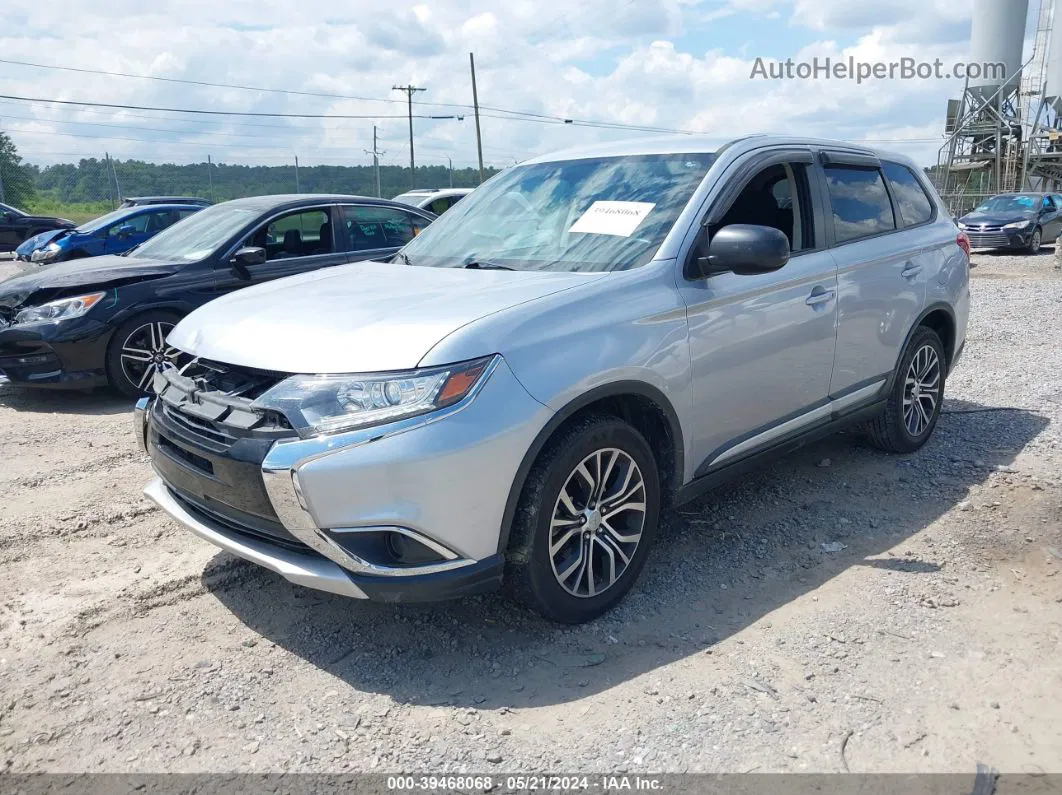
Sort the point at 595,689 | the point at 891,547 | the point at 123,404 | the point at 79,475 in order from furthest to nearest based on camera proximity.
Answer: the point at 123,404
the point at 79,475
the point at 891,547
the point at 595,689

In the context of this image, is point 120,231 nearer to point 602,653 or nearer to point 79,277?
point 79,277

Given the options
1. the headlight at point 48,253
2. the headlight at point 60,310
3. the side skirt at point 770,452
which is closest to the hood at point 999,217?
the side skirt at point 770,452

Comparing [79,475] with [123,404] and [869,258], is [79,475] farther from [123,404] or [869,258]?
[869,258]

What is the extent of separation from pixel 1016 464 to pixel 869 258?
167 centimetres

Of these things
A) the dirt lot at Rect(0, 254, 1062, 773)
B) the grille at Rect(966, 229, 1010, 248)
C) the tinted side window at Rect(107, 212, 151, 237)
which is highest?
the tinted side window at Rect(107, 212, 151, 237)

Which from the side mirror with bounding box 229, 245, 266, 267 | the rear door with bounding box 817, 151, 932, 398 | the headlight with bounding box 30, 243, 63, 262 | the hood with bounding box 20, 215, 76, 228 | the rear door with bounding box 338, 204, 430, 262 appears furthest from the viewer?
the hood with bounding box 20, 215, 76, 228

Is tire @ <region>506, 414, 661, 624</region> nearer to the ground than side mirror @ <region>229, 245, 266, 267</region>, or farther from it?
nearer to the ground

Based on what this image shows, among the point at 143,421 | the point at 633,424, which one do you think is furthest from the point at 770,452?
the point at 143,421

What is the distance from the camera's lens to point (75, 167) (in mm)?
41188

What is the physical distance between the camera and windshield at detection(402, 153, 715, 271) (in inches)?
147

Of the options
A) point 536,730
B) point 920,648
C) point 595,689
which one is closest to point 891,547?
point 920,648

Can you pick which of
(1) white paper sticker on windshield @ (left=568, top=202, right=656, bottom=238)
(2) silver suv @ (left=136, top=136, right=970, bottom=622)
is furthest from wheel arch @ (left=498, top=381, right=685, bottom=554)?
(1) white paper sticker on windshield @ (left=568, top=202, right=656, bottom=238)

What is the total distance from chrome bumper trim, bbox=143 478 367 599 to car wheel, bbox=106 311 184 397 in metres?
3.73

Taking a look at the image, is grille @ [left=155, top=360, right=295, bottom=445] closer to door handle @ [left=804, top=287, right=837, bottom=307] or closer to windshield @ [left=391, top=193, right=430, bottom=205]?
door handle @ [left=804, top=287, right=837, bottom=307]
